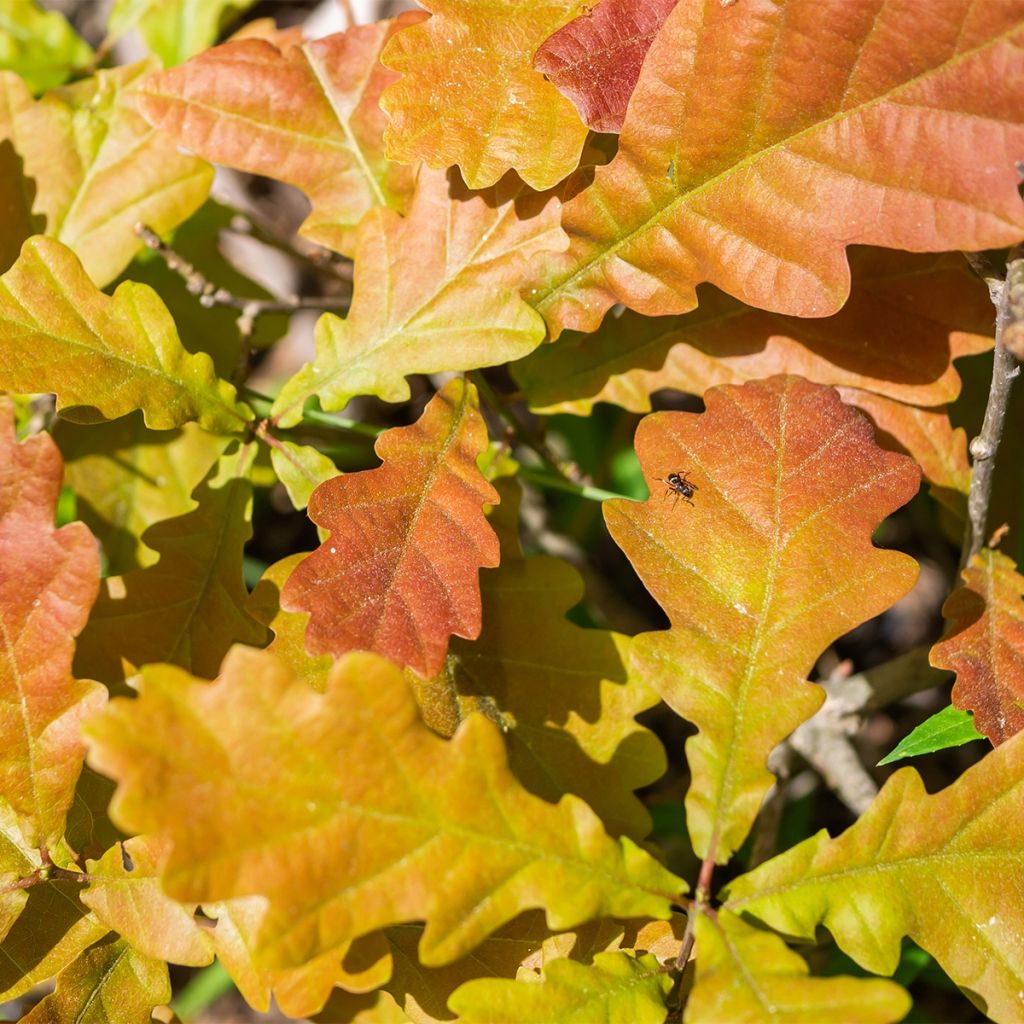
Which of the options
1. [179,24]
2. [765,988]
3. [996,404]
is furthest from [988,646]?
[179,24]

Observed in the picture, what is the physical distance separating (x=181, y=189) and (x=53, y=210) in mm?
236

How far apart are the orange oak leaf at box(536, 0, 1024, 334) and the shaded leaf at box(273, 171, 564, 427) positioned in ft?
0.28

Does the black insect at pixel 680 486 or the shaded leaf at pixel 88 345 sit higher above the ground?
the shaded leaf at pixel 88 345

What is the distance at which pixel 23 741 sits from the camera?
1.45 m

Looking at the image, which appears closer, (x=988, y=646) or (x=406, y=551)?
(x=406, y=551)

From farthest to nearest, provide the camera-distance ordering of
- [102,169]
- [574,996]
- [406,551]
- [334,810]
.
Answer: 1. [102,169]
2. [406,551]
3. [574,996]
4. [334,810]

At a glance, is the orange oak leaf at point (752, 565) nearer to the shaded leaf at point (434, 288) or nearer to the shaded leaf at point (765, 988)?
the shaded leaf at point (765, 988)

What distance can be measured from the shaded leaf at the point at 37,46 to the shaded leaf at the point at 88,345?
107 centimetres

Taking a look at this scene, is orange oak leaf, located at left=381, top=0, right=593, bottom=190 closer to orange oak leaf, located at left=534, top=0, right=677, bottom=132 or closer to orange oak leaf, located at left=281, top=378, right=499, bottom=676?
orange oak leaf, located at left=534, top=0, right=677, bottom=132

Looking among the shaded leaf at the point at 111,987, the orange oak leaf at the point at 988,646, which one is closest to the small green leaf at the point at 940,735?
the orange oak leaf at the point at 988,646

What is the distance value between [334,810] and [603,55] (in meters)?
1.06

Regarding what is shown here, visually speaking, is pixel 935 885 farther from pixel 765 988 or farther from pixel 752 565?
pixel 752 565

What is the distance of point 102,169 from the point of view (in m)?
1.92

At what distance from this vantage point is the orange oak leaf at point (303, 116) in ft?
5.66
